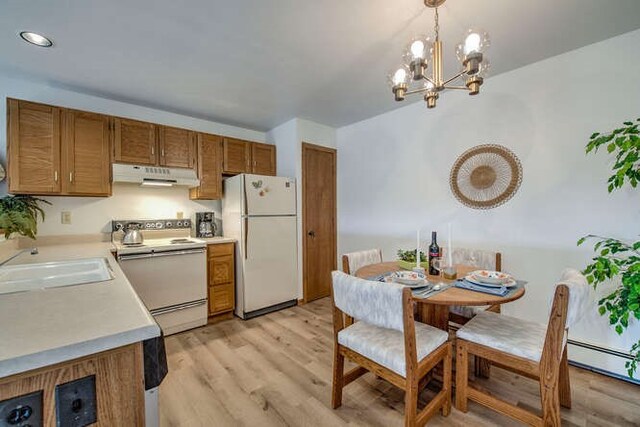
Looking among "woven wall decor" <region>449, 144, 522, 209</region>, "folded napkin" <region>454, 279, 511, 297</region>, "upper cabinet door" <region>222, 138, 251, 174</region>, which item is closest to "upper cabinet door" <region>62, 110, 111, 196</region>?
"upper cabinet door" <region>222, 138, 251, 174</region>

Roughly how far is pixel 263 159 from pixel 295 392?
2687mm

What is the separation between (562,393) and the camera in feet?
5.32

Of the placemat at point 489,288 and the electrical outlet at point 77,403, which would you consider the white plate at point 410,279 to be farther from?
the electrical outlet at point 77,403

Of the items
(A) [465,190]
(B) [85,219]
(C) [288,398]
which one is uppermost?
(A) [465,190]

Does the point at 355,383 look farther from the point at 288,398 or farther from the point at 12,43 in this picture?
the point at 12,43

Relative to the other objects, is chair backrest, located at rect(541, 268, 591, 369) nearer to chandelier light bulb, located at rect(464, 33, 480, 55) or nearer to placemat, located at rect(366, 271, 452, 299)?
placemat, located at rect(366, 271, 452, 299)

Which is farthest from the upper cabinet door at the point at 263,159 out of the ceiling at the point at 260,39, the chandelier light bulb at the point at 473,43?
the chandelier light bulb at the point at 473,43

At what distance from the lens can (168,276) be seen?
261 centimetres

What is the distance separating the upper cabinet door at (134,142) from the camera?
262cm

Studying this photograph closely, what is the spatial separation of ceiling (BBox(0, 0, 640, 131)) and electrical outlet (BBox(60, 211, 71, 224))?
3.91ft

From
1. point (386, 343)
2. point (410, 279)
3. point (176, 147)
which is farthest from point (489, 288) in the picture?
point (176, 147)

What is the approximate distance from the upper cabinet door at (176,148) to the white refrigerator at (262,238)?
0.50 metres

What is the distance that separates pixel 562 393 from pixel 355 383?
4.12ft

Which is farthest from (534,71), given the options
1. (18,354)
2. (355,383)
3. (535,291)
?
(18,354)
